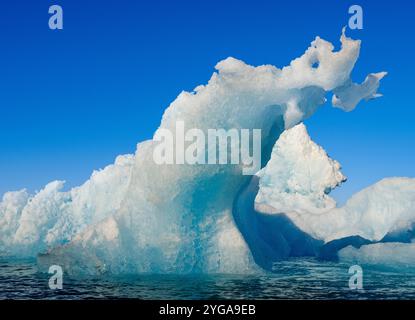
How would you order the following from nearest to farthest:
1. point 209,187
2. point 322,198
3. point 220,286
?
point 220,286
point 209,187
point 322,198

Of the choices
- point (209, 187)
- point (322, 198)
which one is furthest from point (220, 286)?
point (322, 198)

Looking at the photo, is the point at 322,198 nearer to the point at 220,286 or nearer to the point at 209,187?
the point at 209,187

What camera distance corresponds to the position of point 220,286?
1694 centimetres

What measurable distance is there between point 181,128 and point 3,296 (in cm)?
806

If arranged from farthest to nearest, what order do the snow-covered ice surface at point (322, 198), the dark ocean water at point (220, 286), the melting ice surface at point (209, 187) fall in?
the snow-covered ice surface at point (322, 198) → the melting ice surface at point (209, 187) → the dark ocean water at point (220, 286)

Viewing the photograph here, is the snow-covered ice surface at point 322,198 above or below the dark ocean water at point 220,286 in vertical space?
above

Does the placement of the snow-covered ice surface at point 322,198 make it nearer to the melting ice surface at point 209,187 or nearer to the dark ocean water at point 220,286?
the dark ocean water at point 220,286

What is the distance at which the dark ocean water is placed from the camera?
50.5ft

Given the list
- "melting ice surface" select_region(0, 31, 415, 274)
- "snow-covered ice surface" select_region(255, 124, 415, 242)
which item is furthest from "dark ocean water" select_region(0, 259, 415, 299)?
"snow-covered ice surface" select_region(255, 124, 415, 242)

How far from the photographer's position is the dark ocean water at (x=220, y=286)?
50.5 feet

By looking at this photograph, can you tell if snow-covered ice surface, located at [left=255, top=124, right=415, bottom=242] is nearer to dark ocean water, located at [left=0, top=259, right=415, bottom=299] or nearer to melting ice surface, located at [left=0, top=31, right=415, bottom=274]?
dark ocean water, located at [left=0, top=259, right=415, bottom=299]

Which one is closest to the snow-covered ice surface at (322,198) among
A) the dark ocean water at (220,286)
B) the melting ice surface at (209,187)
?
the dark ocean water at (220,286)
